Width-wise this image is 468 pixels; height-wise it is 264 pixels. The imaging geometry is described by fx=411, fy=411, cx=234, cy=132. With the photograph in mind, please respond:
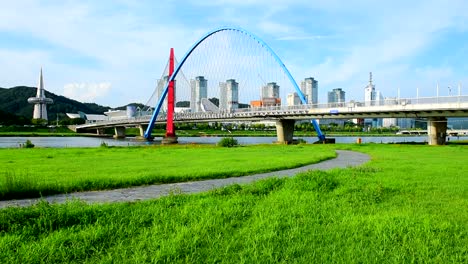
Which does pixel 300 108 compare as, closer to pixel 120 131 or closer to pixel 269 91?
pixel 269 91

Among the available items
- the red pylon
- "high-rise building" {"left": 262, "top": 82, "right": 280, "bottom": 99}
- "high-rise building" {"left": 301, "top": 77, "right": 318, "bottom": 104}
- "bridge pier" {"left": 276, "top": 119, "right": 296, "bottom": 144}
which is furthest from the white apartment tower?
"bridge pier" {"left": 276, "top": 119, "right": 296, "bottom": 144}

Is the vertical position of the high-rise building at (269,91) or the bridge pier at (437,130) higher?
the high-rise building at (269,91)

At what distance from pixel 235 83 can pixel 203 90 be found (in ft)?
39.2

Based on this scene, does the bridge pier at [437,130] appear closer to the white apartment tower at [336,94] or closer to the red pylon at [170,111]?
the red pylon at [170,111]

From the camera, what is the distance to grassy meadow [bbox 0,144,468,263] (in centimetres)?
539

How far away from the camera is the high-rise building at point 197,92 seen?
348 ft

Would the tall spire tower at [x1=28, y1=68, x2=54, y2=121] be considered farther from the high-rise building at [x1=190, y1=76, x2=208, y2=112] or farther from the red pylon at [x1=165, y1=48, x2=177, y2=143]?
the red pylon at [x1=165, y1=48, x2=177, y2=143]

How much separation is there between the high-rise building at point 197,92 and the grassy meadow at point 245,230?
9733 cm

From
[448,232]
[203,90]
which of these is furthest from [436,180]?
[203,90]

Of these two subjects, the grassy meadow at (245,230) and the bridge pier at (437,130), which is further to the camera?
the bridge pier at (437,130)

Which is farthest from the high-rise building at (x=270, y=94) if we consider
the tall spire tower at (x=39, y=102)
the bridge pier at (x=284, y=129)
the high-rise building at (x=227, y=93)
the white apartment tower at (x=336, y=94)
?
the tall spire tower at (x=39, y=102)

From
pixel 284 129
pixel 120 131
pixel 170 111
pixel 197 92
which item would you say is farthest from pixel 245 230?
pixel 120 131

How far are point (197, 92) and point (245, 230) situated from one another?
101 meters

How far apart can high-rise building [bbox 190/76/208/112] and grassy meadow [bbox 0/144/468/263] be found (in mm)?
97327
